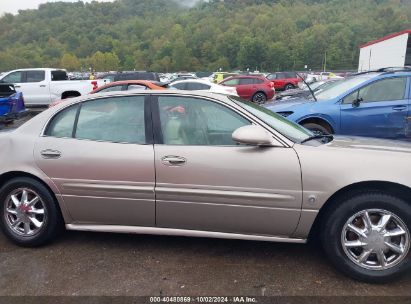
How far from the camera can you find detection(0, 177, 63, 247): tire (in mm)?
3621

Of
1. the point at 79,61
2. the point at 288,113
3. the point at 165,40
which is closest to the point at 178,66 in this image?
the point at 165,40

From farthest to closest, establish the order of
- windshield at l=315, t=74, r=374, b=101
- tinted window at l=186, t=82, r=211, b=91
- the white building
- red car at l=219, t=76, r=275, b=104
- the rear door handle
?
1. the white building
2. red car at l=219, t=76, r=275, b=104
3. tinted window at l=186, t=82, r=211, b=91
4. windshield at l=315, t=74, r=374, b=101
5. the rear door handle

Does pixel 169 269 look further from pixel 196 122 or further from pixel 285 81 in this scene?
pixel 285 81

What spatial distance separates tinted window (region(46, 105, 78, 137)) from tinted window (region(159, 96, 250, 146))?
2.86 ft

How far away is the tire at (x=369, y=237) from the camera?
3.03m

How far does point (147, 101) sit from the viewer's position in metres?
3.57

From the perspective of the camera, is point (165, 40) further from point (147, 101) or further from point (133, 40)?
point (147, 101)

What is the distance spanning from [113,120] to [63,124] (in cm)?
50

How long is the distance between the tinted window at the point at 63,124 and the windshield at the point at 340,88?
4.57 metres

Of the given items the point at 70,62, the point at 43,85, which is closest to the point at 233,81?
the point at 43,85

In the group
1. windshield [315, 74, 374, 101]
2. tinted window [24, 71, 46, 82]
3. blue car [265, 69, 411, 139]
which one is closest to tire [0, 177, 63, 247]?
blue car [265, 69, 411, 139]

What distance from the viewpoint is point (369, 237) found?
3.06 meters

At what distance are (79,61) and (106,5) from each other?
82.1 ft

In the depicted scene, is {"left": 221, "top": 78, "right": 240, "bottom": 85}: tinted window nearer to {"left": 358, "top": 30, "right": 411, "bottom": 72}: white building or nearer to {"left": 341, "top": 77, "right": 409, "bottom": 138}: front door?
{"left": 341, "top": 77, "right": 409, "bottom": 138}: front door
